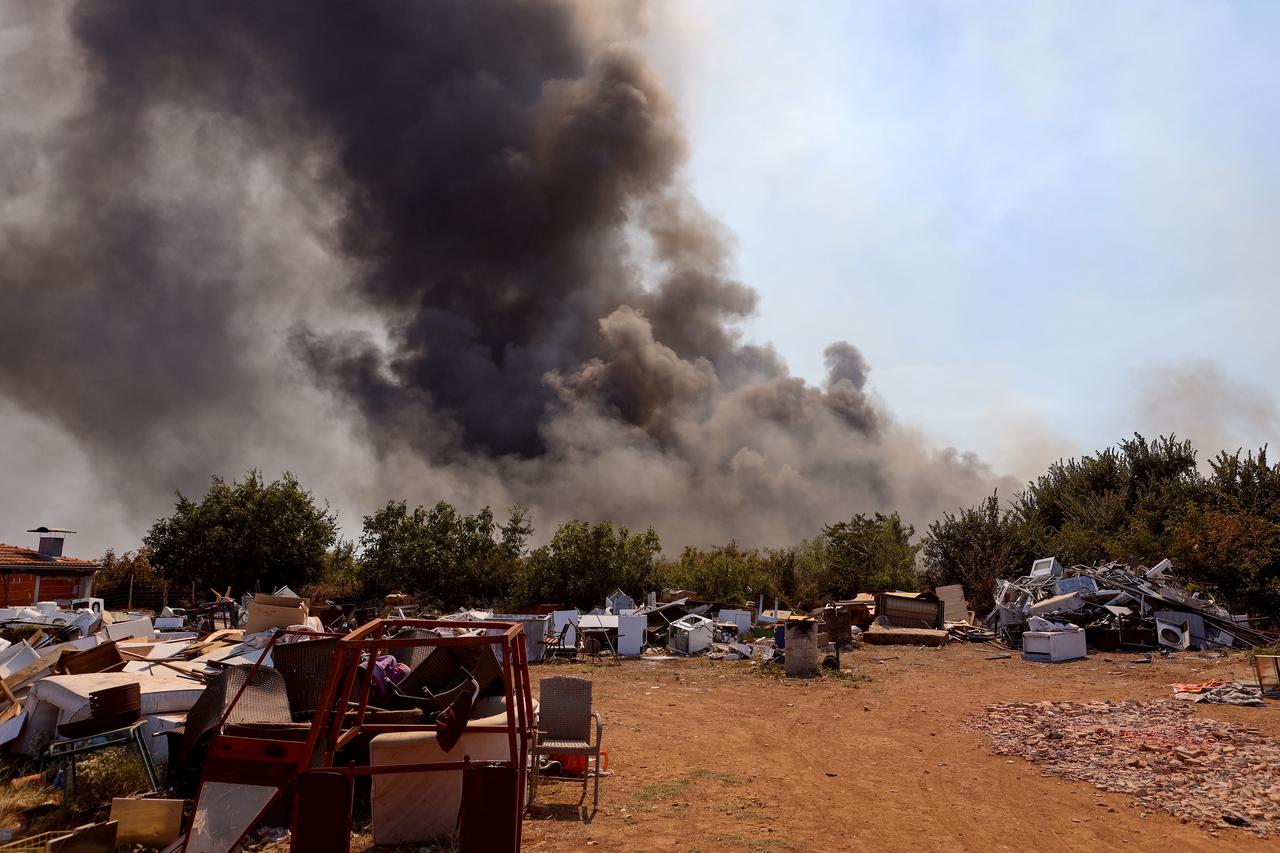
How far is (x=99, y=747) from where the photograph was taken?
6582 millimetres

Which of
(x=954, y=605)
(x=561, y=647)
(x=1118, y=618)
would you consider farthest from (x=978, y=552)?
(x=561, y=647)

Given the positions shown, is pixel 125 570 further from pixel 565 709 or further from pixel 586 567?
pixel 565 709

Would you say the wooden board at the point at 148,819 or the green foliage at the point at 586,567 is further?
the green foliage at the point at 586,567

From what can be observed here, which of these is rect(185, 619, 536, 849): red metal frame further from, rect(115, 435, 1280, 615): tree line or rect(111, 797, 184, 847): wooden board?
rect(115, 435, 1280, 615): tree line

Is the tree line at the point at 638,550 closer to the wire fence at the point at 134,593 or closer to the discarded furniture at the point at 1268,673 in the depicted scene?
the wire fence at the point at 134,593

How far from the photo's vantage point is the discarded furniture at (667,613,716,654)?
71.1ft

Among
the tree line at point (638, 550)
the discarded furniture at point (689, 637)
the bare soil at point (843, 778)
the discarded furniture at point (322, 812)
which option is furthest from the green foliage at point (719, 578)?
the discarded furniture at point (322, 812)

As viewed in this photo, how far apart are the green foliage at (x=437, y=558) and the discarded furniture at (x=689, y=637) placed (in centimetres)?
1295

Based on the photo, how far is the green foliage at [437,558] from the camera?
1332 inches

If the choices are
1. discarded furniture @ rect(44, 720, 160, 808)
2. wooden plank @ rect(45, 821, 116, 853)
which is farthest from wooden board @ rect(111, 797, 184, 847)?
discarded furniture @ rect(44, 720, 160, 808)

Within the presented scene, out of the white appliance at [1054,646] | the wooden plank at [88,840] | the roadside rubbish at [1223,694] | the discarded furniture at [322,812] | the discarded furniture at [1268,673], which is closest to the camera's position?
the discarded furniture at [322,812]

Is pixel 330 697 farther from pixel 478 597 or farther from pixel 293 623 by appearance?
pixel 478 597

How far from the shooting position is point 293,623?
10211 millimetres

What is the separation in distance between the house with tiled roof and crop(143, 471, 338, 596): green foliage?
2.79m
